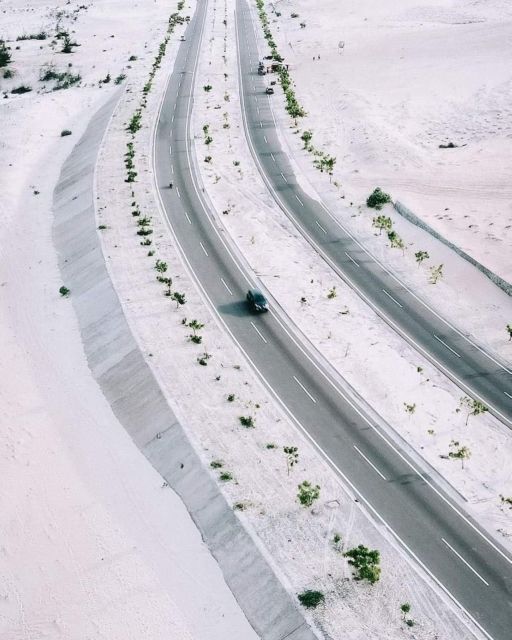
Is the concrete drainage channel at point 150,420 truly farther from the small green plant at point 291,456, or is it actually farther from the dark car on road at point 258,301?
the dark car on road at point 258,301

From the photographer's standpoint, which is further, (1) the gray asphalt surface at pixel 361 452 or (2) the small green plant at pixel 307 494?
(2) the small green plant at pixel 307 494

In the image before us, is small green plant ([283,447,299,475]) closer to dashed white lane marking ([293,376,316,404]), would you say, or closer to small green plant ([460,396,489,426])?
dashed white lane marking ([293,376,316,404])

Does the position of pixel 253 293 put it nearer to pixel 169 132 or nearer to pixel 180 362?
pixel 180 362

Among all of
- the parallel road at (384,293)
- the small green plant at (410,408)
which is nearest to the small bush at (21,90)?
the parallel road at (384,293)

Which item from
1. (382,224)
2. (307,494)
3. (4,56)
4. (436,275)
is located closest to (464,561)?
(307,494)

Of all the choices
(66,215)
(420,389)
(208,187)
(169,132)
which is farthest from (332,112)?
(420,389)

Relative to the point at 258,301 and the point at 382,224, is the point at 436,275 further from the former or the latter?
the point at 258,301
